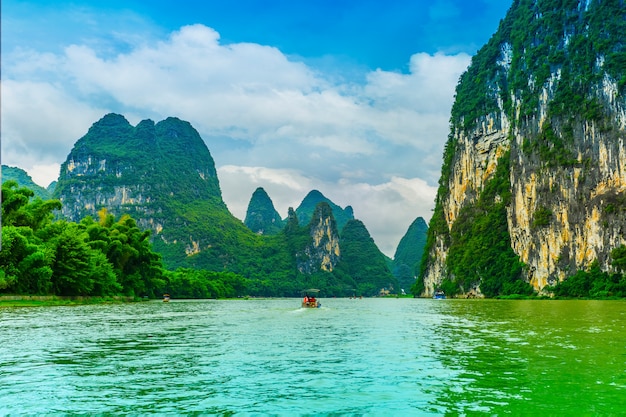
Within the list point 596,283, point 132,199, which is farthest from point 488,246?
point 132,199

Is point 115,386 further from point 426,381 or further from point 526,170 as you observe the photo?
point 526,170

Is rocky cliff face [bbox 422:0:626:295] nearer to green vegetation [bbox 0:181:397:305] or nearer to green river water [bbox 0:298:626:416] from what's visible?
green vegetation [bbox 0:181:397:305]

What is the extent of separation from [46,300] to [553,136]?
8287 centimetres

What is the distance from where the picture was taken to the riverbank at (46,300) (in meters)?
38.8

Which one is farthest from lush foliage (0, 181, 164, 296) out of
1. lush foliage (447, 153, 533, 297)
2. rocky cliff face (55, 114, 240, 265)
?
rocky cliff face (55, 114, 240, 265)

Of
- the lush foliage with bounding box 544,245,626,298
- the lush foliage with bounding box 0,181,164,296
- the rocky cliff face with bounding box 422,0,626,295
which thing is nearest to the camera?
the lush foliage with bounding box 0,181,164,296

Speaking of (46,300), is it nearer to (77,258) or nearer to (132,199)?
(77,258)

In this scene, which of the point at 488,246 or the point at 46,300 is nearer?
the point at 46,300

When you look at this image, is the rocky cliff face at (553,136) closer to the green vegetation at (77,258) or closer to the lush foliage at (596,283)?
the lush foliage at (596,283)

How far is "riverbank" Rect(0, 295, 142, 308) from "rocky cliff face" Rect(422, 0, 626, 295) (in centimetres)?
7005

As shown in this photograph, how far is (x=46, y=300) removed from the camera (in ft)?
143

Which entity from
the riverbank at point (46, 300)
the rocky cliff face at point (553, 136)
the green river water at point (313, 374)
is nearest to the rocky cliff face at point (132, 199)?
the rocky cliff face at point (553, 136)

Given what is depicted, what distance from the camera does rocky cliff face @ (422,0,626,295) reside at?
278 ft

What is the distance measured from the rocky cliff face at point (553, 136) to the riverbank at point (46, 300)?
70052 mm
